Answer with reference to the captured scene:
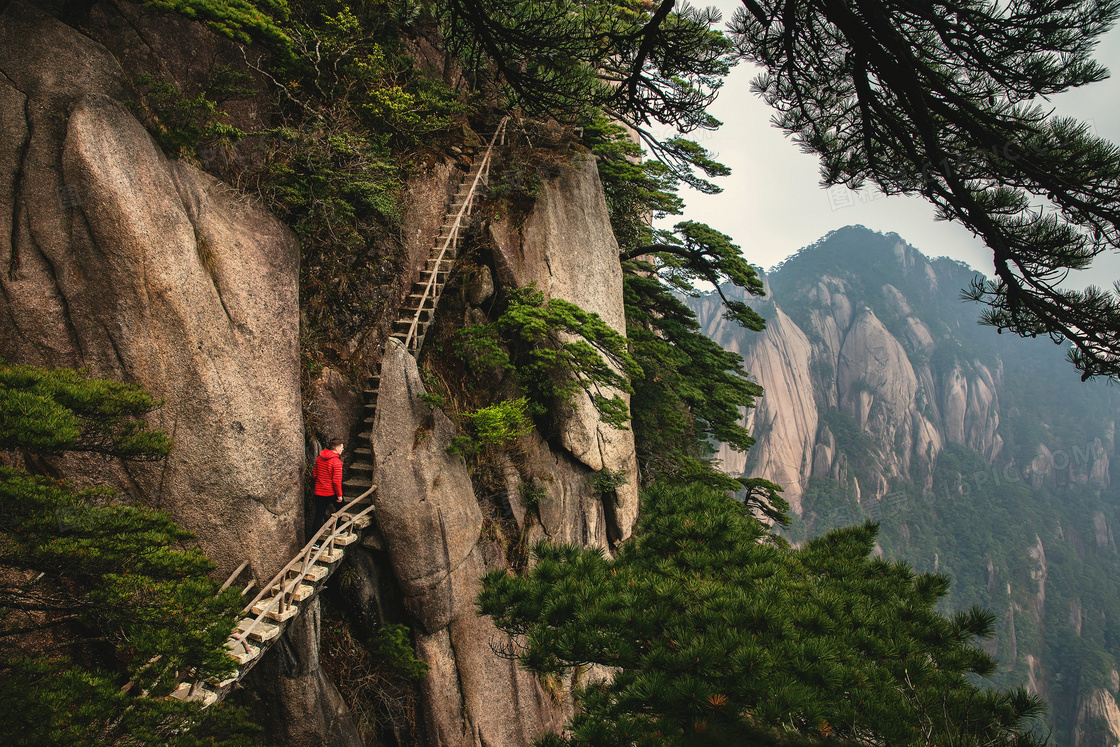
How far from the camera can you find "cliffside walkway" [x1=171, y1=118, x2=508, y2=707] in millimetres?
4427

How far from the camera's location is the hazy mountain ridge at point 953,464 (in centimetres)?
5278

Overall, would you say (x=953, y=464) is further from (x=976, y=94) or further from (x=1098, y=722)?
(x=976, y=94)

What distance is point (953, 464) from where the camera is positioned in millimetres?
65875

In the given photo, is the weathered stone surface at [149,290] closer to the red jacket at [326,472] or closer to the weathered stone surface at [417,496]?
the red jacket at [326,472]

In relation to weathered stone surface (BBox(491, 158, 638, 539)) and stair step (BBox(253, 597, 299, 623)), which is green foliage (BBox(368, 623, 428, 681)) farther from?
weathered stone surface (BBox(491, 158, 638, 539))

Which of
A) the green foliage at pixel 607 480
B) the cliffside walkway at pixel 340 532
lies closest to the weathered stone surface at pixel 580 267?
the green foliage at pixel 607 480

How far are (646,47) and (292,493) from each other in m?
5.24

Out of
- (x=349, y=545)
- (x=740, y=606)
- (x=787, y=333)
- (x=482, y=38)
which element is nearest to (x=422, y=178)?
(x=349, y=545)

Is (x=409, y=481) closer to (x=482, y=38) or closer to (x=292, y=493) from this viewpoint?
(x=292, y=493)

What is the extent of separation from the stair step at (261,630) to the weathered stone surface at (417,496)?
1617 mm

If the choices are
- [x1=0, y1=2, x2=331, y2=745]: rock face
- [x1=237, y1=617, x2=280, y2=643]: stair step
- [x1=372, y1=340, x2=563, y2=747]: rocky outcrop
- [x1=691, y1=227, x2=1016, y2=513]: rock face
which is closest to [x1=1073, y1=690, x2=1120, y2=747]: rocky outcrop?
[x1=691, y1=227, x2=1016, y2=513]: rock face

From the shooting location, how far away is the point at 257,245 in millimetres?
5633

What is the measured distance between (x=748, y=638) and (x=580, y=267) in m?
7.18

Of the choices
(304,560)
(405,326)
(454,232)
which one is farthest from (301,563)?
(454,232)
